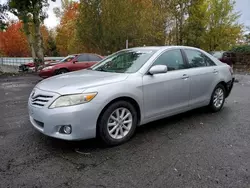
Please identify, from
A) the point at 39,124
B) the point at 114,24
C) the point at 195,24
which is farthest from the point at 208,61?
the point at 195,24

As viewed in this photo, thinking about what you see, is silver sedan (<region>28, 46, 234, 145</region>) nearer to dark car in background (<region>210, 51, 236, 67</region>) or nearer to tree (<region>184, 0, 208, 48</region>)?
dark car in background (<region>210, 51, 236, 67</region>)

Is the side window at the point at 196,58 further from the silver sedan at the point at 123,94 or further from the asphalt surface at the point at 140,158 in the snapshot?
the asphalt surface at the point at 140,158

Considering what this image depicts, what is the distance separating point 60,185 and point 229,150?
93.5 inches

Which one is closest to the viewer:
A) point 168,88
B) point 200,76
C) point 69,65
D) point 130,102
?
point 130,102

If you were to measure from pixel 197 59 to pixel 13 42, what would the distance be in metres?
37.7

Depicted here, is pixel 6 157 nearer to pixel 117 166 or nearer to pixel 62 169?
pixel 62 169

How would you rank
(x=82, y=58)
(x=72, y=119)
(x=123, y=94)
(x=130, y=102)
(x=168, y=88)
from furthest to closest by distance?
(x=82, y=58) < (x=168, y=88) < (x=130, y=102) < (x=123, y=94) < (x=72, y=119)

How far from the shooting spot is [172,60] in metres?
4.16

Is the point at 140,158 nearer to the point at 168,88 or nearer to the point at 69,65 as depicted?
the point at 168,88

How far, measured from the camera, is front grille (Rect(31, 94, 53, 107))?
121 inches

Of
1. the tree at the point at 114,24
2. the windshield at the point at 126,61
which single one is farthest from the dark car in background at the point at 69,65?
the windshield at the point at 126,61

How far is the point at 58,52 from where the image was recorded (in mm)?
36625

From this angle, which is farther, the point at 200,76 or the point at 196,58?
the point at 196,58

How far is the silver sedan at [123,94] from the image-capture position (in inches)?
118
